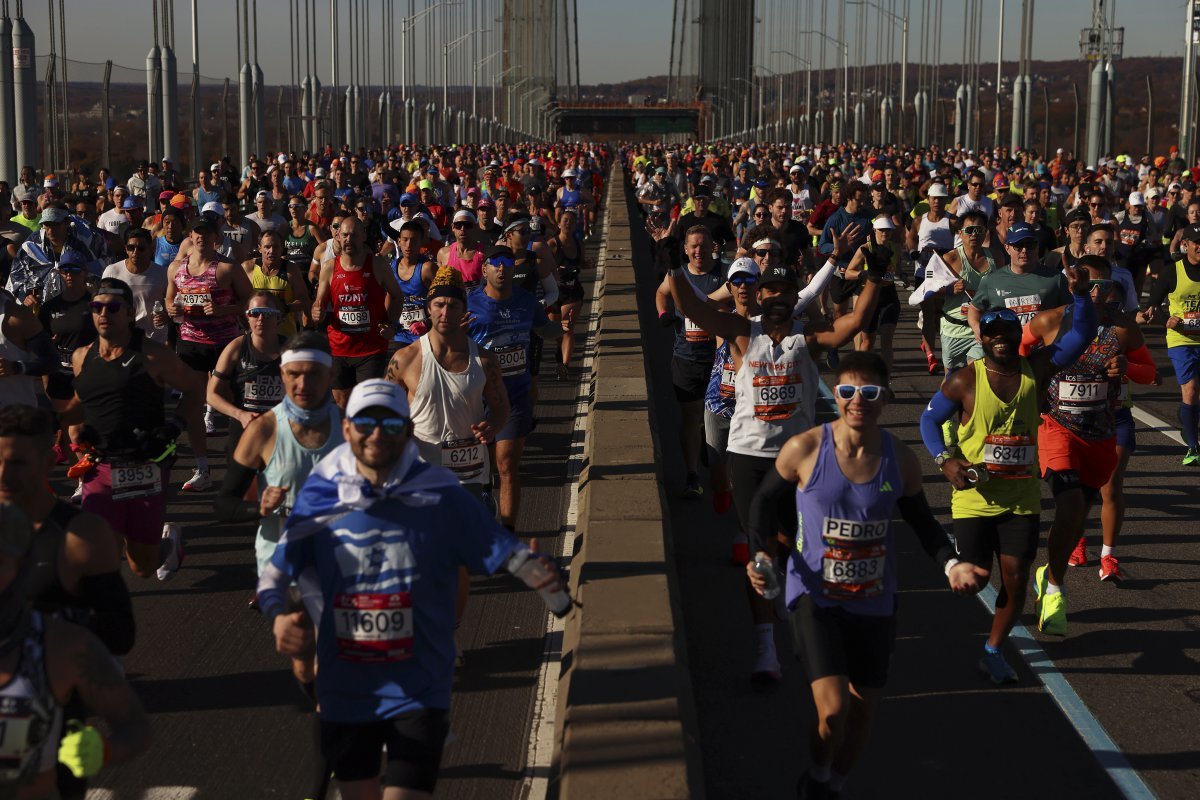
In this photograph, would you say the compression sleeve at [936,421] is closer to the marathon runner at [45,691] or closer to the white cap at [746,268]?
the white cap at [746,268]

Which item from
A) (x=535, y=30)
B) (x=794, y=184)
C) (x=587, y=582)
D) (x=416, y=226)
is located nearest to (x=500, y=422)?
(x=587, y=582)

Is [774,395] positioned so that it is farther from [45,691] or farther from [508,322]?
[45,691]

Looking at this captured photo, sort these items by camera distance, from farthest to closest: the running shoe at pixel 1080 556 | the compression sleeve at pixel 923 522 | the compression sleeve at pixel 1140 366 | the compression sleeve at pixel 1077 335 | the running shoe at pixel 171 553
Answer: the running shoe at pixel 1080 556 < the compression sleeve at pixel 1140 366 < the compression sleeve at pixel 1077 335 < the running shoe at pixel 171 553 < the compression sleeve at pixel 923 522

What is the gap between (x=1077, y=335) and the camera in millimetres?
9414

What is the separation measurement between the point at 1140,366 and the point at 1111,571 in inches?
44.6

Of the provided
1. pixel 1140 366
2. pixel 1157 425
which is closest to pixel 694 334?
pixel 1140 366

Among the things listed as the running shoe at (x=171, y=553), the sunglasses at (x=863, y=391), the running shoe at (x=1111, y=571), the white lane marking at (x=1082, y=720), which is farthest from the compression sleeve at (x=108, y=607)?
the running shoe at (x=1111, y=571)

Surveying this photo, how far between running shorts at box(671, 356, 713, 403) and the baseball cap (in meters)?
7.99

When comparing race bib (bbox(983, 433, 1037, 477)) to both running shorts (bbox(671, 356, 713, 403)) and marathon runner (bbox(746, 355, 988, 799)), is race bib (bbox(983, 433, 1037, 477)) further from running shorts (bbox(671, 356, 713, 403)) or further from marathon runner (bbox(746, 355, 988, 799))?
running shorts (bbox(671, 356, 713, 403))

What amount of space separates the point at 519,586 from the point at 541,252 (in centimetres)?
597

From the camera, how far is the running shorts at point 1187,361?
43.9 ft

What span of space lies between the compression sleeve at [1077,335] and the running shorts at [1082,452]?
0.43 m

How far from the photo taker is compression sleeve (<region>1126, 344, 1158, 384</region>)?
9977 mm

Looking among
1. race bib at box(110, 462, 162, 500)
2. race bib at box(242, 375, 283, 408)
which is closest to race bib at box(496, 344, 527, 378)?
race bib at box(242, 375, 283, 408)
